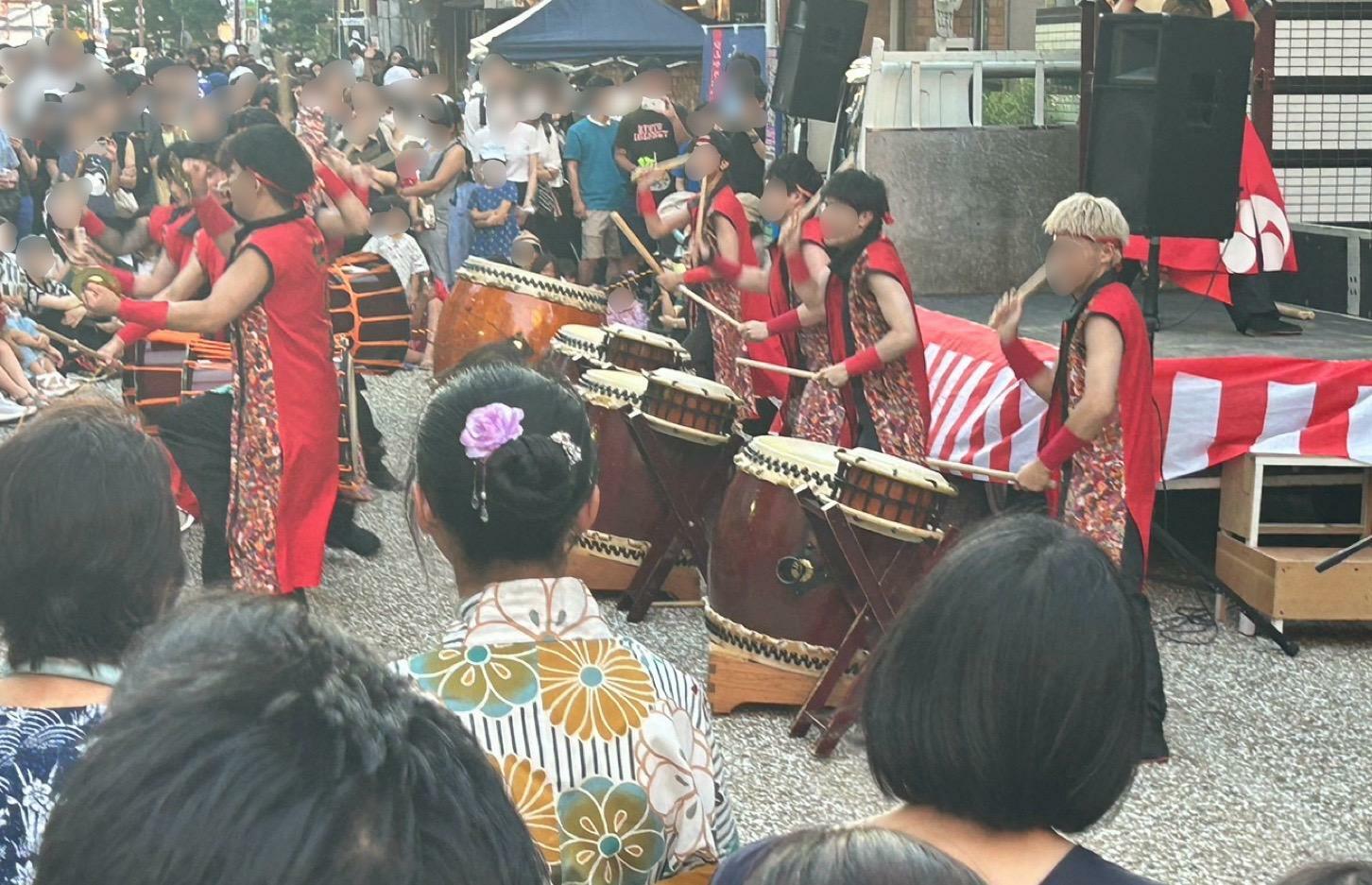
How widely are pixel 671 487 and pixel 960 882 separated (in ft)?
16.7

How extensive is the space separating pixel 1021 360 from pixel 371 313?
341 cm

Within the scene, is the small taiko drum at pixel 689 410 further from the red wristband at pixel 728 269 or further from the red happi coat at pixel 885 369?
the red wristband at pixel 728 269

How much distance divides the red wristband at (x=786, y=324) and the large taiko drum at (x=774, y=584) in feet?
3.49

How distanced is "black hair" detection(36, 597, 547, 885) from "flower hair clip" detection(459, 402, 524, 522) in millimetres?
1266

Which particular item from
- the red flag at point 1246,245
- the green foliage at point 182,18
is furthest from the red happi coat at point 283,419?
the green foliage at point 182,18

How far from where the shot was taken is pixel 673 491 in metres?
6.15

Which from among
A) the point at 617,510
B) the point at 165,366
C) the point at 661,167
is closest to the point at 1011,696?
the point at 617,510

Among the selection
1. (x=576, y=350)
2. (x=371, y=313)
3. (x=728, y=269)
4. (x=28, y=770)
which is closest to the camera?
(x=28, y=770)

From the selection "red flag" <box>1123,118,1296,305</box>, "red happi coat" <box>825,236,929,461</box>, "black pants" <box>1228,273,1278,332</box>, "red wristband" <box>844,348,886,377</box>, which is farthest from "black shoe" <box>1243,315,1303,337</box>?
"red wristband" <box>844,348,886,377</box>

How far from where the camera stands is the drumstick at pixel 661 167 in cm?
957

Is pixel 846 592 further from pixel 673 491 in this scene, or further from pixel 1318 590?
pixel 1318 590

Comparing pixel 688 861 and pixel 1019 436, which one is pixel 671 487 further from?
pixel 688 861

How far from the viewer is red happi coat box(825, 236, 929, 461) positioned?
18.7 feet

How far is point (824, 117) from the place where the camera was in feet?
34.9
